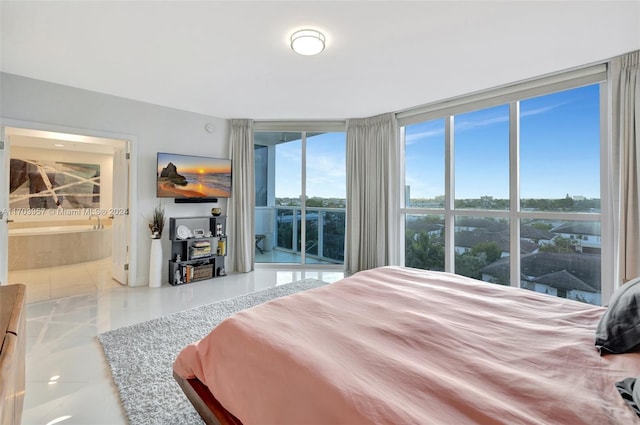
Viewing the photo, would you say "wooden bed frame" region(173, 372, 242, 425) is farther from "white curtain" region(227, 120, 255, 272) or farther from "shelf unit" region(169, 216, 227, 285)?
"white curtain" region(227, 120, 255, 272)

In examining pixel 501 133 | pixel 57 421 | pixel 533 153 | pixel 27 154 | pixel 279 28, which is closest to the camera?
pixel 57 421

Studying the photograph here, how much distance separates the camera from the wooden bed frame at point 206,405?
1222 millimetres

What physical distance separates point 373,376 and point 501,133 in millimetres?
3686

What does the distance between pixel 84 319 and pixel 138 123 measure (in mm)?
2520

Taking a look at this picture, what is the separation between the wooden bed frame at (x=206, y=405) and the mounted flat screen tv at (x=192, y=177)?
317 cm

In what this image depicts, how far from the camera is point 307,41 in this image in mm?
2289

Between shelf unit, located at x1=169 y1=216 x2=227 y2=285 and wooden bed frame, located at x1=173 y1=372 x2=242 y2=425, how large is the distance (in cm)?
290

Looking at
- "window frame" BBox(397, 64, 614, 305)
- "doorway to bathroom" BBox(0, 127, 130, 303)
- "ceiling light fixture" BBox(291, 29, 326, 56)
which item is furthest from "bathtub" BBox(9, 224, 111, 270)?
"window frame" BBox(397, 64, 614, 305)

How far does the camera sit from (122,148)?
162 inches

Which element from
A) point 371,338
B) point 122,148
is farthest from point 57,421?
point 122,148

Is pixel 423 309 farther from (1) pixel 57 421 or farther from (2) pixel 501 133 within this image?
(2) pixel 501 133

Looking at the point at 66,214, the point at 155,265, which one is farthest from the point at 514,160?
the point at 66,214

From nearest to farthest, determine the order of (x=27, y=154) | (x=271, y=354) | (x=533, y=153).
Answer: (x=271, y=354) < (x=533, y=153) < (x=27, y=154)

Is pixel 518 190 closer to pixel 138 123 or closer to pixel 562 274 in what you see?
pixel 562 274
